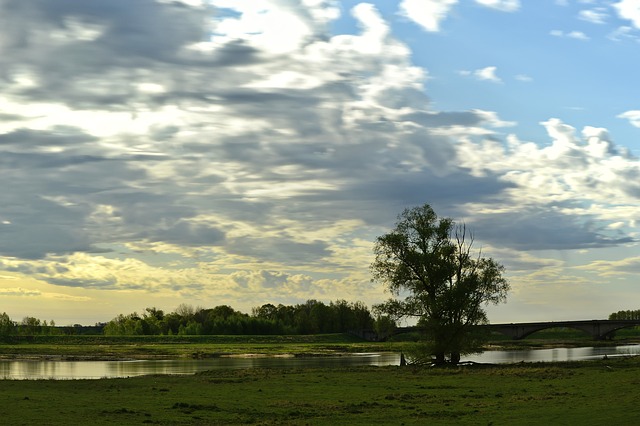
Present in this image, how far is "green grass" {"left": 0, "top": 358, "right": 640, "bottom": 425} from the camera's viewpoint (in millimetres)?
34906

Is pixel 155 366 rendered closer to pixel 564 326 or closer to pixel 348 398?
pixel 348 398

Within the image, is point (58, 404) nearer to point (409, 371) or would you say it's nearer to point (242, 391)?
point (242, 391)

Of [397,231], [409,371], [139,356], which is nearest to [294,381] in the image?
[409,371]

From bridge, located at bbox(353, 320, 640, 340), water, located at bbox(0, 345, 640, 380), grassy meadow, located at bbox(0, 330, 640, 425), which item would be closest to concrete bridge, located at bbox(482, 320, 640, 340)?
bridge, located at bbox(353, 320, 640, 340)

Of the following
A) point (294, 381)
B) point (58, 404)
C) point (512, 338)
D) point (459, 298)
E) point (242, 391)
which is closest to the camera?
point (58, 404)

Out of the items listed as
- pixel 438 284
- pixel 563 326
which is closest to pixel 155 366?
pixel 438 284

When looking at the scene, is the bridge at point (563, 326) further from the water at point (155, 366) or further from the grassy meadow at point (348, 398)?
the grassy meadow at point (348, 398)

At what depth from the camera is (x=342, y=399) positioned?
44625 mm

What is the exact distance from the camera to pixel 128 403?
41.6 meters

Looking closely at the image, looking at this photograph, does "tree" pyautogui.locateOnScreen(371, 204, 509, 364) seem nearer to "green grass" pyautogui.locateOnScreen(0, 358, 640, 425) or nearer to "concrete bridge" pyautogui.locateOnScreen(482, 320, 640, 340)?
"green grass" pyautogui.locateOnScreen(0, 358, 640, 425)

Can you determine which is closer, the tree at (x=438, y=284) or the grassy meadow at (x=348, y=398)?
the grassy meadow at (x=348, y=398)

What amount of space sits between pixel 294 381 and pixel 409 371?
569 inches

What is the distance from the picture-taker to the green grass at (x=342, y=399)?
34.9 meters

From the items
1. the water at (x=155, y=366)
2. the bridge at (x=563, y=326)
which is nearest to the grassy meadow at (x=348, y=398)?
the water at (x=155, y=366)
